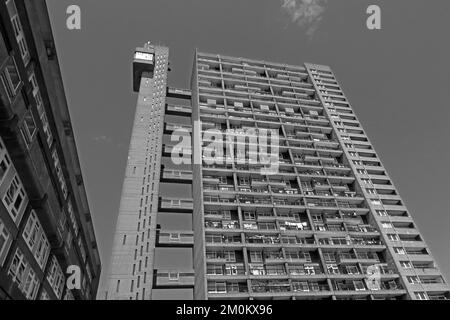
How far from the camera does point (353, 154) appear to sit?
206ft

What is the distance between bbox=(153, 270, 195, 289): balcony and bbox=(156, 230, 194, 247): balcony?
4125mm

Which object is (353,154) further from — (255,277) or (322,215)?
(255,277)

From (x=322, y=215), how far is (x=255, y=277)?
1674 centimetres

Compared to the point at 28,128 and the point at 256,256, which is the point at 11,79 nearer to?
the point at 28,128

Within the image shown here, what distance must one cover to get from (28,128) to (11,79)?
373 cm

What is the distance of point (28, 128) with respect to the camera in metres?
22.6

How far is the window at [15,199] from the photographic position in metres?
21.0

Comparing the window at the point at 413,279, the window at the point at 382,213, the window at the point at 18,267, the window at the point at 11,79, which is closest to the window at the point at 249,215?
the window at the point at 382,213

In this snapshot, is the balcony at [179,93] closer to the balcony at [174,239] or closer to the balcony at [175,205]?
the balcony at [175,205]

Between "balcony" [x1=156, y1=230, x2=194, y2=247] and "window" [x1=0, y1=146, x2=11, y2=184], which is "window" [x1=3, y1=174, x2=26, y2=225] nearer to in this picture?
"window" [x1=0, y1=146, x2=11, y2=184]

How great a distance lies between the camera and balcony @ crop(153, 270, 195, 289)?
45.2 m

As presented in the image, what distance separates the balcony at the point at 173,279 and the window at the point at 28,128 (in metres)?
28.3

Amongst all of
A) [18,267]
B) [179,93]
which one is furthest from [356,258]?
[179,93]

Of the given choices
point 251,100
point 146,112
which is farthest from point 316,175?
point 146,112
